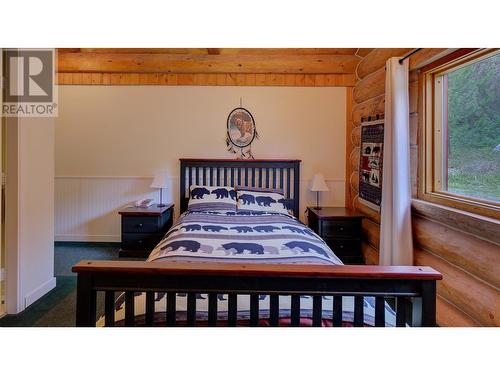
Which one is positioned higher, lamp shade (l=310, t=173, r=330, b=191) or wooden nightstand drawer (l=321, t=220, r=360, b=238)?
lamp shade (l=310, t=173, r=330, b=191)

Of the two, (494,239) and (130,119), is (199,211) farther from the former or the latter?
(494,239)

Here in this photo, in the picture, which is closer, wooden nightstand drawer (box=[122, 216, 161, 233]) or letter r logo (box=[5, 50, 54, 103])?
letter r logo (box=[5, 50, 54, 103])

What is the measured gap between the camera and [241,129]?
170 inches

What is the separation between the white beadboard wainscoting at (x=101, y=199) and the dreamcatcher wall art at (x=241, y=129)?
38.1 inches

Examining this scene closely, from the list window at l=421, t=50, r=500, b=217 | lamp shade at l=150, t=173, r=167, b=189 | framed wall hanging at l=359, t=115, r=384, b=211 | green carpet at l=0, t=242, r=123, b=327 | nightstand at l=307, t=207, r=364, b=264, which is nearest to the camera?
window at l=421, t=50, r=500, b=217

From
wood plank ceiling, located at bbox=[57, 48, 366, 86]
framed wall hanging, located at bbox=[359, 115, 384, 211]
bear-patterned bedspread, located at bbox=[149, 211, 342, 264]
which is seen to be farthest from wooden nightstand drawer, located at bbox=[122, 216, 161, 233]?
framed wall hanging, located at bbox=[359, 115, 384, 211]

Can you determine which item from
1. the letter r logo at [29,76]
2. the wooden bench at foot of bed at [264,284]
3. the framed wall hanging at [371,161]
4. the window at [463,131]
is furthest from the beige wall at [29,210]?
the window at [463,131]

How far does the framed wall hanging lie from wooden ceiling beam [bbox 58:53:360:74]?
0.96 m

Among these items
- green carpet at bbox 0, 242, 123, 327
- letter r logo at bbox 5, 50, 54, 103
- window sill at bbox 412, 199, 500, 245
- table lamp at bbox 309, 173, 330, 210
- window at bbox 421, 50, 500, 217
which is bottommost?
green carpet at bbox 0, 242, 123, 327

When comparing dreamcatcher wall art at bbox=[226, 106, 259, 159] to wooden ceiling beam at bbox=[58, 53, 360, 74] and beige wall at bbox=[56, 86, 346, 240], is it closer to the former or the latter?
beige wall at bbox=[56, 86, 346, 240]

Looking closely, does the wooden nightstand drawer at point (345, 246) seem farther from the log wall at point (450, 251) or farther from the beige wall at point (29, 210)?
the beige wall at point (29, 210)

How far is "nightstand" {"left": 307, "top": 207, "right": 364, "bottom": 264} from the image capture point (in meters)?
3.67

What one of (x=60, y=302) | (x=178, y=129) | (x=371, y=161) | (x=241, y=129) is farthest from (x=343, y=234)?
(x=60, y=302)

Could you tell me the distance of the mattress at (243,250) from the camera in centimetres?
152
